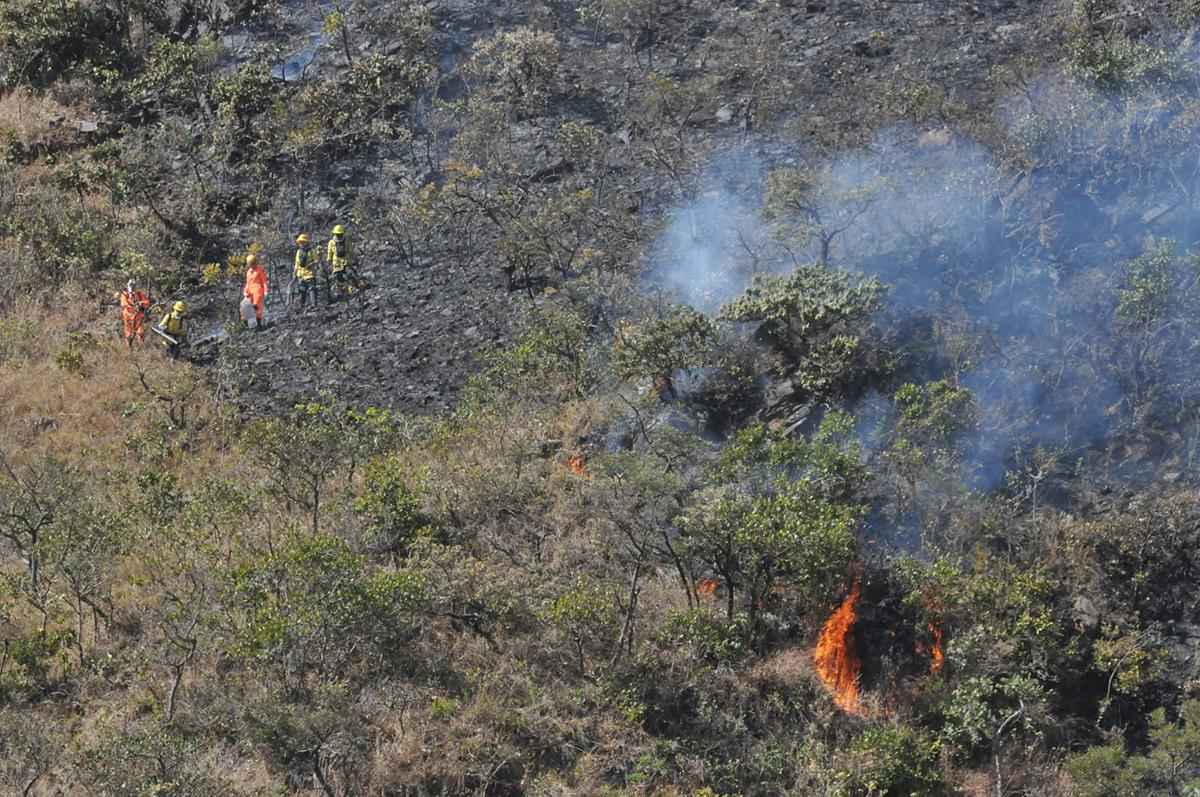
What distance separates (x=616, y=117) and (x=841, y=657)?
→ 1086cm

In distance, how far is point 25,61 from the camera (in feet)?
90.9

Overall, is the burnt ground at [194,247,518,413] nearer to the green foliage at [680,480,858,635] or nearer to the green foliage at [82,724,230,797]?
the green foliage at [680,480,858,635]

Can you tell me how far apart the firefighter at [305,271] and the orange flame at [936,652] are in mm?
10203

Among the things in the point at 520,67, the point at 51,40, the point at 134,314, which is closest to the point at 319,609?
the point at 134,314

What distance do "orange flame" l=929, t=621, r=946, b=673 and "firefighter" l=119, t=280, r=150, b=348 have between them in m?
11.8

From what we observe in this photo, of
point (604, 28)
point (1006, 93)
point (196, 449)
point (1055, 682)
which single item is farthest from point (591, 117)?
point (1055, 682)

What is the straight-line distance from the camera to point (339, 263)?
21656 millimetres

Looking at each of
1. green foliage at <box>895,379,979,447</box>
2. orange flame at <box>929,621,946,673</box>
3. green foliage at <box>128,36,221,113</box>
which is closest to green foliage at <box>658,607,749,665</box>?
orange flame at <box>929,621,946,673</box>

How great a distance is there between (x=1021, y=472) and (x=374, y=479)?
686 centimetres

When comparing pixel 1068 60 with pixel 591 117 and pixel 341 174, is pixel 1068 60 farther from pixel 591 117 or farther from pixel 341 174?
pixel 341 174

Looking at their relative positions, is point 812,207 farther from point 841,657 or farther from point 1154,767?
point 1154,767

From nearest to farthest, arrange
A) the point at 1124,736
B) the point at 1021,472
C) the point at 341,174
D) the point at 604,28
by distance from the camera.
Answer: the point at 1124,736 → the point at 1021,472 → the point at 341,174 → the point at 604,28

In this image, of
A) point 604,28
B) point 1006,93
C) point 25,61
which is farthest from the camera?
point 25,61

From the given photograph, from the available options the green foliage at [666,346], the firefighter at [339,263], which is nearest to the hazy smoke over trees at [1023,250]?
the green foliage at [666,346]
